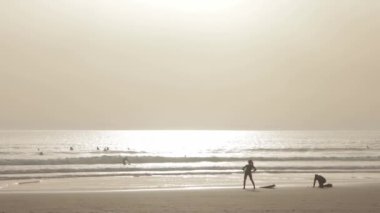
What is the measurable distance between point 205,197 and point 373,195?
23.0 ft

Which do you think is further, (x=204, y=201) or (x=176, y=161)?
(x=176, y=161)

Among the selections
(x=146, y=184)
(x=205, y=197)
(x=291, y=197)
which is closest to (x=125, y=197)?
(x=205, y=197)

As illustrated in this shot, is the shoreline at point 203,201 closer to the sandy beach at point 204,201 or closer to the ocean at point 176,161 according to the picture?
the sandy beach at point 204,201

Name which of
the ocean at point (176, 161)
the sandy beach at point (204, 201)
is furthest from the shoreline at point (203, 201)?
the ocean at point (176, 161)

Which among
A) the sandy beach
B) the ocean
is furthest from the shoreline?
the ocean

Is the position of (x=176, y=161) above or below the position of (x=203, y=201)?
above

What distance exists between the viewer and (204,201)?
63.2 feet

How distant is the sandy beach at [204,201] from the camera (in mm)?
17219

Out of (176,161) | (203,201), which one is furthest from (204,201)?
(176,161)

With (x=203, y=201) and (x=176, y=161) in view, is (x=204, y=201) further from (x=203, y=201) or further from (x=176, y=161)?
(x=176, y=161)

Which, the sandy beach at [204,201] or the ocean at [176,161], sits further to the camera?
the ocean at [176,161]

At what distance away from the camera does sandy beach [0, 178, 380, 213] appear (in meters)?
17.2

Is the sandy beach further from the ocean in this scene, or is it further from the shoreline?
the ocean

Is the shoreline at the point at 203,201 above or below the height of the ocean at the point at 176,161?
below
